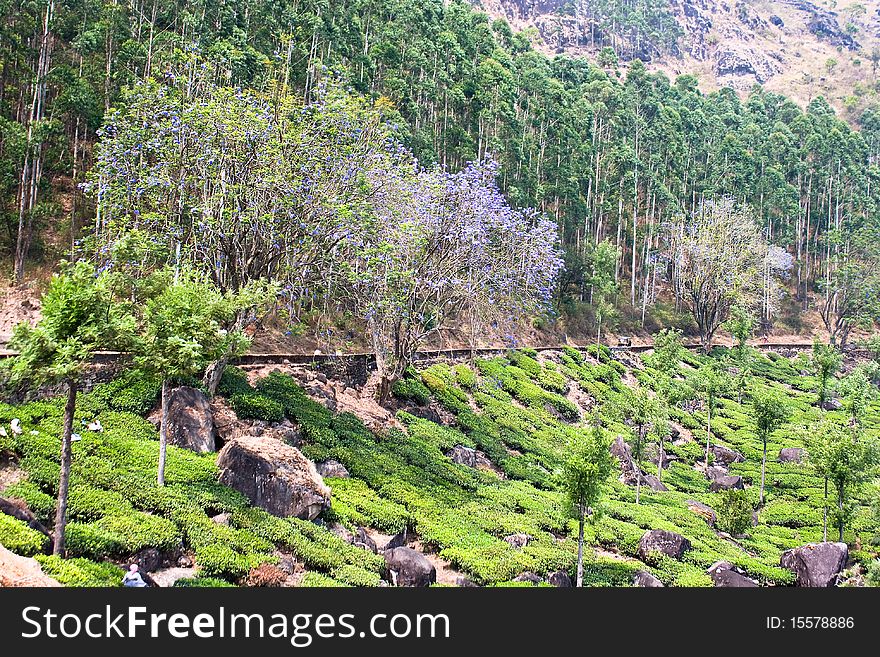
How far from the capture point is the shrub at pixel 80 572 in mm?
10461

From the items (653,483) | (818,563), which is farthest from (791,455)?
(818,563)

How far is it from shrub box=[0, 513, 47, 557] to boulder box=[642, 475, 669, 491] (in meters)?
25.9

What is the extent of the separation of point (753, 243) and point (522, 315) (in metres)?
28.3

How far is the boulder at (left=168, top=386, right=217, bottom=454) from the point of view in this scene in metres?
18.2

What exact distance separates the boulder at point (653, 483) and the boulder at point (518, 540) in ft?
41.6

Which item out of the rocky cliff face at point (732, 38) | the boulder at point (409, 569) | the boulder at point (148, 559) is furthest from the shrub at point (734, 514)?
the rocky cliff face at point (732, 38)

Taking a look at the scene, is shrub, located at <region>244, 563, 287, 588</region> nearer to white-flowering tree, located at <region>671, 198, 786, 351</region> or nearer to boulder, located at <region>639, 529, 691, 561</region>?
boulder, located at <region>639, 529, 691, 561</region>

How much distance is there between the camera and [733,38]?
168 m

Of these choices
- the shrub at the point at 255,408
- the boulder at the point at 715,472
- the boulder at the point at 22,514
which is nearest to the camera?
the boulder at the point at 22,514

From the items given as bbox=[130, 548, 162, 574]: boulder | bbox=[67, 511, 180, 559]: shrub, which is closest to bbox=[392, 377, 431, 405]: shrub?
bbox=[67, 511, 180, 559]: shrub

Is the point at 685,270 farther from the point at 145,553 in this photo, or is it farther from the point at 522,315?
the point at 145,553

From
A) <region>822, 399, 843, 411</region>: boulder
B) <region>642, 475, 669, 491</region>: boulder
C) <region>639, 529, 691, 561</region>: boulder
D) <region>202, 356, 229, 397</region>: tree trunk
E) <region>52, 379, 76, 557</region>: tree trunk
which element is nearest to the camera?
<region>52, 379, 76, 557</region>: tree trunk

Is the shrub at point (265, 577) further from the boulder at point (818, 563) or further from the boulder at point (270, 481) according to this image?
the boulder at point (818, 563)

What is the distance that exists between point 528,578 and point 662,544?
6640mm
